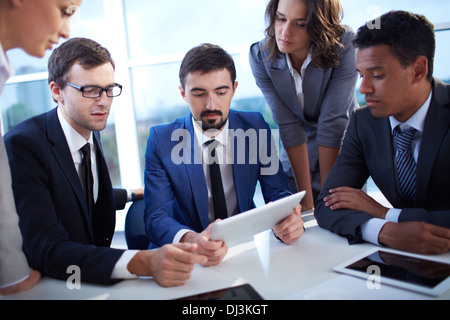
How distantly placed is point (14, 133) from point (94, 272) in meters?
0.65

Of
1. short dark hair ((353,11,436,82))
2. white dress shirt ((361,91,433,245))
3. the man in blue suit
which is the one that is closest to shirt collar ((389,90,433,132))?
white dress shirt ((361,91,433,245))

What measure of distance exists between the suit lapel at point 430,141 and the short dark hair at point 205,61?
3.28 ft

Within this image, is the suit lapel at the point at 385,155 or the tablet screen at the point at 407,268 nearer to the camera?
the tablet screen at the point at 407,268

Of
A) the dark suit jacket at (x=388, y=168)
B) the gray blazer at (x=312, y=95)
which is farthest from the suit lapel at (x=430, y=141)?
the gray blazer at (x=312, y=95)

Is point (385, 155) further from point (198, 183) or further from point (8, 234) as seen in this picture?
point (8, 234)

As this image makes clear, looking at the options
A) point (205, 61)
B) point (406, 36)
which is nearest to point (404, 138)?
point (406, 36)

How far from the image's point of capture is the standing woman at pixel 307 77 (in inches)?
83.9

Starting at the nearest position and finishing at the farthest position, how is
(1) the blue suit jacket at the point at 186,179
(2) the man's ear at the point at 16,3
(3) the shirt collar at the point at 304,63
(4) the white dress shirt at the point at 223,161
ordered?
1. (2) the man's ear at the point at 16,3
2. (1) the blue suit jacket at the point at 186,179
3. (4) the white dress shirt at the point at 223,161
4. (3) the shirt collar at the point at 304,63

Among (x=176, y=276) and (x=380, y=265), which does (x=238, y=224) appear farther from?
(x=380, y=265)

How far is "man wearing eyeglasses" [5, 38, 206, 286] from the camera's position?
4.01 feet

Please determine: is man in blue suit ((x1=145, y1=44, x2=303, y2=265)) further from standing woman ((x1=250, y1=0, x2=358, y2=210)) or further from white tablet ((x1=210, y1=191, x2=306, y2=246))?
white tablet ((x1=210, y1=191, x2=306, y2=246))

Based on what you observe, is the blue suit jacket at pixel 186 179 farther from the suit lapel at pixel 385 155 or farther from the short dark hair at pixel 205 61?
the suit lapel at pixel 385 155

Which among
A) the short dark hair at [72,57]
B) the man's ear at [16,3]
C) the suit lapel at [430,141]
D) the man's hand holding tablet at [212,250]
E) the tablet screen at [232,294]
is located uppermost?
the man's ear at [16,3]

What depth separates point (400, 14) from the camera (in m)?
1.66
